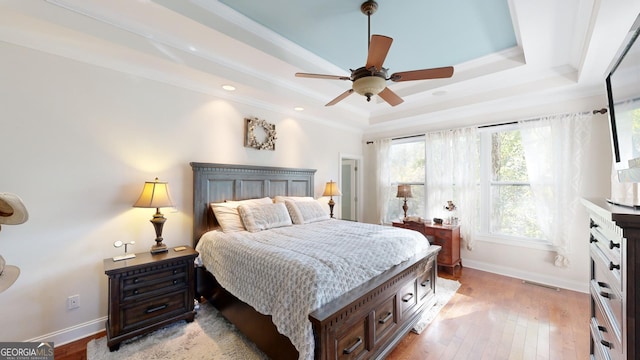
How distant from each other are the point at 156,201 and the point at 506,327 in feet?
11.8

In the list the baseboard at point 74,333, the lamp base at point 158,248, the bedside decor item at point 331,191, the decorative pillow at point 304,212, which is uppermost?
the bedside decor item at point 331,191

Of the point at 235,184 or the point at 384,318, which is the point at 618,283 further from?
the point at 235,184

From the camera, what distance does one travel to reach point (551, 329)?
7.83 feet

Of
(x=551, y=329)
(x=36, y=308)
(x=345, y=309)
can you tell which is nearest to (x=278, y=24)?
(x=345, y=309)

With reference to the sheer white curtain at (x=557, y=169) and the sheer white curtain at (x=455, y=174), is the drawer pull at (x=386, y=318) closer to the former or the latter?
the sheer white curtain at (x=455, y=174)

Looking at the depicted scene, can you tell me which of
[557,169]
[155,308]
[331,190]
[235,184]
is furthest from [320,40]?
[557,169]

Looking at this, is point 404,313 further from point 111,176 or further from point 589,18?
point 111,176

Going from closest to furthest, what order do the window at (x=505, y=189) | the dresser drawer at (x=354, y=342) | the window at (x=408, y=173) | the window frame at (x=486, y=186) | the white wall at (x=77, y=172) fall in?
the dresser drawer at (x=354, y=342) → the white wall at (x=77, y=172) → the window at (x=505, y=189) → the window frame at (x=486, y=186) → the window at (x=408, y=173)

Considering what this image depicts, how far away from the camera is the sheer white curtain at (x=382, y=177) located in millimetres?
5168

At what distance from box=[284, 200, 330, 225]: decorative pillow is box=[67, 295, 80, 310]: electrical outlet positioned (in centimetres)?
222

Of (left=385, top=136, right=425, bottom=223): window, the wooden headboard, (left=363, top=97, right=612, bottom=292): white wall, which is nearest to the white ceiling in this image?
(left=363, top=97, right=612, bottom=292): white wall

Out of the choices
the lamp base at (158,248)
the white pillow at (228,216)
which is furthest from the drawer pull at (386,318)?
the lamp base at (158,248)

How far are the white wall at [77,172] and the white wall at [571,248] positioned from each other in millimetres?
4386

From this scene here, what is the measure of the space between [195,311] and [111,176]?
162cm
